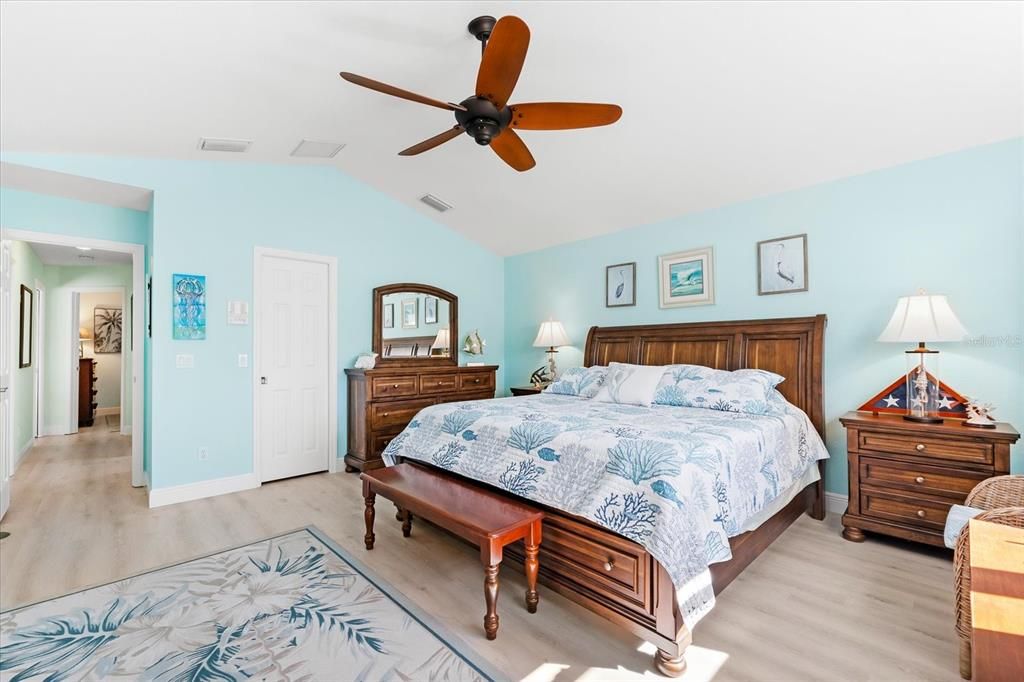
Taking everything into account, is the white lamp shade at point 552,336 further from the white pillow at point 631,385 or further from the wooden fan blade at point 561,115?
the wooden fan blade at point 561,115

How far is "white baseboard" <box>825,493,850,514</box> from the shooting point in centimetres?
340

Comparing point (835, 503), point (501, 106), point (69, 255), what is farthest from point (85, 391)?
point (835, 503)

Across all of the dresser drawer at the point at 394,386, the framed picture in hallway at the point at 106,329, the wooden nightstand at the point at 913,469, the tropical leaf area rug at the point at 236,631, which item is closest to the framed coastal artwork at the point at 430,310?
the dresser drawer at the point at 394,386

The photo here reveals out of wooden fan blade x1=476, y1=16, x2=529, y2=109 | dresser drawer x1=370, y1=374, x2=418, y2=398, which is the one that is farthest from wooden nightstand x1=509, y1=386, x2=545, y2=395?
wooden fan blade x1=476, y1=16, x2=529, y2=109

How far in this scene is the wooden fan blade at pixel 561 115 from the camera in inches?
88.0

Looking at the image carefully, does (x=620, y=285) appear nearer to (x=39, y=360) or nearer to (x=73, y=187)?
(x=73, y=187)

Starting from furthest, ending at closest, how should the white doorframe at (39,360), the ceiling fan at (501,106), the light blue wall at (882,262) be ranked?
the white doorframe at (39,360) → the light blue wall at (882,262) → the ceiling fan at (501,106)

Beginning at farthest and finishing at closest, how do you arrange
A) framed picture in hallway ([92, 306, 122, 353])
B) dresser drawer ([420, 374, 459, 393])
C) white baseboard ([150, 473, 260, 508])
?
1. framed picture in hallway ([92, 306, 122, 353])
2. dresser drawer ([420, 374, 459, 393])
3. white baseboard ([150, 473, 260, 508])

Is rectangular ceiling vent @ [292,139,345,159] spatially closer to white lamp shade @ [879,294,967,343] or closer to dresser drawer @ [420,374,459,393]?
dresser drawer @ [420,374,459,393]

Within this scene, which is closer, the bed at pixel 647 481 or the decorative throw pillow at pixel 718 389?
the bed at pixel 647 481

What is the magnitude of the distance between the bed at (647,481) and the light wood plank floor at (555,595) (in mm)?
146

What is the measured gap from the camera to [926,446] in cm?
269

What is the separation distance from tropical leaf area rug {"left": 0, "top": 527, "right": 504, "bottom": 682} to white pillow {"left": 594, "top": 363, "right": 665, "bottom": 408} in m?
2.10

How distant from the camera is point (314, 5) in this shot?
2215 millimetres
